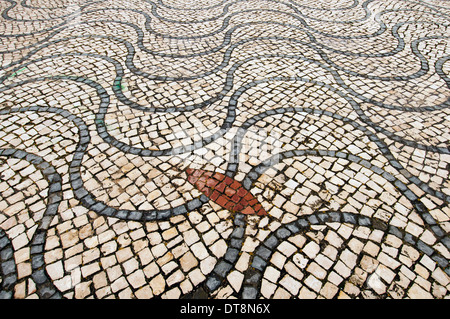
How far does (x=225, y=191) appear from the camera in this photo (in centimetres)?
A: 411

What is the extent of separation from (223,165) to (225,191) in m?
0.53

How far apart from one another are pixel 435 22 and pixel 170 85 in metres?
9.75

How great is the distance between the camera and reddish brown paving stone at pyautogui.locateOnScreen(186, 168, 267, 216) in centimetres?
391

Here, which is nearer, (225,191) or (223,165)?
(225,191)

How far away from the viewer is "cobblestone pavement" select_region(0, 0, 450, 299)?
3.28 m

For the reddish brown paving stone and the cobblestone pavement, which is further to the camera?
the reddish brown paving stone

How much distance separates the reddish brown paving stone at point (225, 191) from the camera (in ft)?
12.8

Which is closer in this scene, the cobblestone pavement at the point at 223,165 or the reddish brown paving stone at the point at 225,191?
the cobblestone pavement at the point at 223,165

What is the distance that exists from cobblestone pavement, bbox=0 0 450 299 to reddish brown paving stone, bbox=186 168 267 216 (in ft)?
0.11

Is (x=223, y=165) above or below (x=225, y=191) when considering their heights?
above

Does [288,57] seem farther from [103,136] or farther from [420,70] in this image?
[103,136]

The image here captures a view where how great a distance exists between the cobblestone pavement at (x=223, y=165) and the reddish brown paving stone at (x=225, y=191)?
33 millimetres

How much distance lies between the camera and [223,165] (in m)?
4.45
